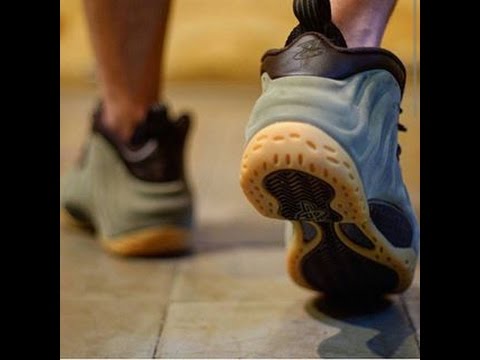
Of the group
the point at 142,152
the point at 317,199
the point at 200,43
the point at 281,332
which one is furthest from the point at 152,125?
the point at 200,43

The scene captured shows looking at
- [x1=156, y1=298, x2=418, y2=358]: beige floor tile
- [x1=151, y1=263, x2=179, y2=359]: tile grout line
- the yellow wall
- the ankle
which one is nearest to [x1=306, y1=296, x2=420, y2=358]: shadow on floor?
[x1=156, y1=298, x2=418, y2=358]: beige floor tile

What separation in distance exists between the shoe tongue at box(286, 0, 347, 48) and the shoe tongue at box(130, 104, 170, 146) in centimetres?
48

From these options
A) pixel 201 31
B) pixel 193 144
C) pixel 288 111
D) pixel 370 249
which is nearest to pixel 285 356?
pixel 370 249

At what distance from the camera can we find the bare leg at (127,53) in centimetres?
137

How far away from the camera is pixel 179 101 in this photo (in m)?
2.74

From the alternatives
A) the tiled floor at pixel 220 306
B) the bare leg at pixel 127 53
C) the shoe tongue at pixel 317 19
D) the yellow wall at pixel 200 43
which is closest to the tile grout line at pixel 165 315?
the tiled floor at pixel 220 306

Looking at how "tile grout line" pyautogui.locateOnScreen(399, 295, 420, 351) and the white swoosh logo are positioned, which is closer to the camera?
"tile grout line" pyautogui.locateOnScreen(399, 295, 420, 351)

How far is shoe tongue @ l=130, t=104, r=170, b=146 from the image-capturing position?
1383mm

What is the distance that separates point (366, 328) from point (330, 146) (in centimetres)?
31

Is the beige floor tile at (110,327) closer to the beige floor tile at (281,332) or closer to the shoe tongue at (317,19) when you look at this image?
the beige floor tile at (281,332)

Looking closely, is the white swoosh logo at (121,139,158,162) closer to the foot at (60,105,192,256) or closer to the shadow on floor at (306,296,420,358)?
A: the foot at (60,105,192,256)

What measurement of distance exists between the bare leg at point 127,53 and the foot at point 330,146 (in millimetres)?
472

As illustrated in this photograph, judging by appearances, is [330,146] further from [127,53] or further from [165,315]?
[127,53]
